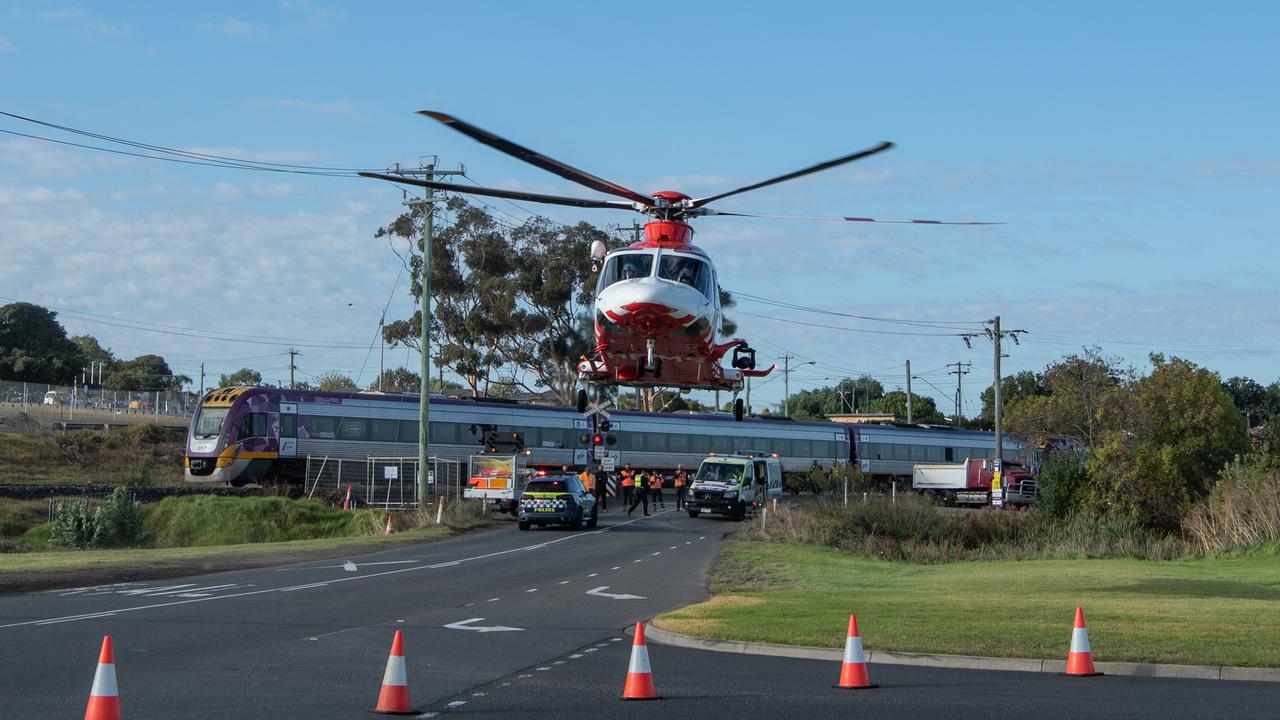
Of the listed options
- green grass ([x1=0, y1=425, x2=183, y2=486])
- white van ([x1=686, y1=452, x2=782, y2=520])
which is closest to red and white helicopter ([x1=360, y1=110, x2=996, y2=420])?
white van ([x1=686, y1=452, x2=782, y2=520])

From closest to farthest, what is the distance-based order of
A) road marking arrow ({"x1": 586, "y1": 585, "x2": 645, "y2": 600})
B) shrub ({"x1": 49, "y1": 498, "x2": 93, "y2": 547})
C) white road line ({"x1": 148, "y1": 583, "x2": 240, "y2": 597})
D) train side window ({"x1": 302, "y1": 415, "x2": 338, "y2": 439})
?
1. white road line ({"x1": 148, "y1": 583, "x2": 240, "y2": 597})
2. road marking arrow ({"x1": 586, "y1": 585, "x2": 645, "y2": 600})
3. shrub ({"x1": 49, "y1": 498, "x2": 93, "y2": 547})
4. train side window ({"x1": 302, "y1": 415, "x2": 338, "y2": 439})

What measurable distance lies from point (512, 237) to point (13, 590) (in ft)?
148

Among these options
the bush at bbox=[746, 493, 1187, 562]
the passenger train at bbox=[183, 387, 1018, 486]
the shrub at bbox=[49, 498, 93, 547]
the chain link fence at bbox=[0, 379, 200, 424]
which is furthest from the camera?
the chain link fence at bbox=[0, 379, 200, 424]

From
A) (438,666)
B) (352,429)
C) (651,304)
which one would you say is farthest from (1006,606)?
(352,429)

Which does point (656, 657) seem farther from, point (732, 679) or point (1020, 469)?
point (1020, 469)

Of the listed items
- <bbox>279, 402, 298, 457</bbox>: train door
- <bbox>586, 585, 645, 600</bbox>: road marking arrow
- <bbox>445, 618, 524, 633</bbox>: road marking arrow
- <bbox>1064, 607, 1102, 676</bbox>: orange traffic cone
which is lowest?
<bbox>586, 585, 645, 600</bbox>: road marking arrow

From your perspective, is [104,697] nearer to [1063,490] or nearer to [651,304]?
[651,304]

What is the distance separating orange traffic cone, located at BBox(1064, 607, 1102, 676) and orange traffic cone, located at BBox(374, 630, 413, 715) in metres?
6.45

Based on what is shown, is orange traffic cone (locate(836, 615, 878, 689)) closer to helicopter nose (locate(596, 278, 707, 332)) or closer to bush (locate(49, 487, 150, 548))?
helicopter nose (locate(596, 278, 707, 332))

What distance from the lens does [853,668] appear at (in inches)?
453

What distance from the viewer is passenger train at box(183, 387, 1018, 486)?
152ft

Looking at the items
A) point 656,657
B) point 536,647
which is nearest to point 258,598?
point 536,647

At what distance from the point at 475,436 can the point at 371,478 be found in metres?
7.00

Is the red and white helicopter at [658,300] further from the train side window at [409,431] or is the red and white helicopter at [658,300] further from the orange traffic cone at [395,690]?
the train side window at [409,431]
